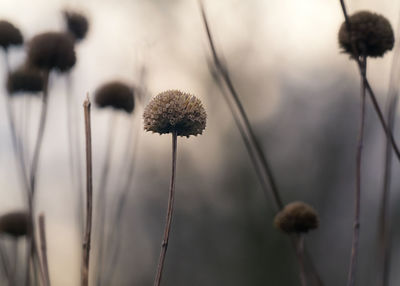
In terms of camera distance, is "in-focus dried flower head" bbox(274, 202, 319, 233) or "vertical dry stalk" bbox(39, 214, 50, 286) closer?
"vertical dry stalk" bbox(39, 214, 50, 286)

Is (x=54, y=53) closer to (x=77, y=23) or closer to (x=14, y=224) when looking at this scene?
(x=77, y=23)

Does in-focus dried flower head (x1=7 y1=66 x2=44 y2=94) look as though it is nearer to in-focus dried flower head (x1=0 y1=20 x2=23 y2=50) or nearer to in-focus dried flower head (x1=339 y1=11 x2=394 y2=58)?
in-focus dried flower head (x1=0 y1=20 x2=23 y2=50)

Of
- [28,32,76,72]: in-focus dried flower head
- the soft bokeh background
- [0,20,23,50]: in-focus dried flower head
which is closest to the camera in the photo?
[28,32,76,72]: in-focus dried flower head

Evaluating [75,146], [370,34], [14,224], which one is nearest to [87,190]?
[75,146]

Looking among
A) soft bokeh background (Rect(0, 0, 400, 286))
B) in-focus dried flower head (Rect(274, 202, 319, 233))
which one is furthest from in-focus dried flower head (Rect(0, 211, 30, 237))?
soft bokeh background (Rect(0, 0, 400, 286))

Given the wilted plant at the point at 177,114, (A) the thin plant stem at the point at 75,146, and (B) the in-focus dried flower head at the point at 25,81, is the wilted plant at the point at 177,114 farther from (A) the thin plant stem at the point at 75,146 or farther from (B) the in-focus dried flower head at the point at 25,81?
(B) the in-focus dried flower head at the point at 25,81

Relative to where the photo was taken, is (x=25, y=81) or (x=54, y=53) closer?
(x=54, y=53)

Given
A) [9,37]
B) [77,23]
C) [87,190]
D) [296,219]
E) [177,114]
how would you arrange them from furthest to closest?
[77,23]
[9,37]
[296,219]
[177,114]
[87,190]
